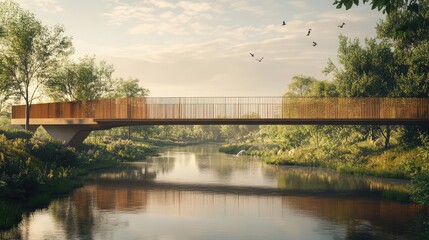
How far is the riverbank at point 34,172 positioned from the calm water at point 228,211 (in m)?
1.10

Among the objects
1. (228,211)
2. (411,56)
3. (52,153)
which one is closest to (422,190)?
(228,211)

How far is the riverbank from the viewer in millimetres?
25036

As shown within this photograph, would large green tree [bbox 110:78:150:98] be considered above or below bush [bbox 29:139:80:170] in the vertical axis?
above

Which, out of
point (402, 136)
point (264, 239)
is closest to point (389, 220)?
point (264, 239)

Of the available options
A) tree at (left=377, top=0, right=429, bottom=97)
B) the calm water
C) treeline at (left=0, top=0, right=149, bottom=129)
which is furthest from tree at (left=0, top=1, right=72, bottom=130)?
tree at (left=377, top=0, right=429, bottom=97)

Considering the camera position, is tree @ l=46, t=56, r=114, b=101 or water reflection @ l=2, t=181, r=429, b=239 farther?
tree @ l=46, t=56, r=114, b=101

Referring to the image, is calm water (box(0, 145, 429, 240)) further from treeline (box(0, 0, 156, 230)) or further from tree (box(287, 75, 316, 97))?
tree (box(287, 75, 316, 97))

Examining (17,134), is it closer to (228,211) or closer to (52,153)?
(52,153)

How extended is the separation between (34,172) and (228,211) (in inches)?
566

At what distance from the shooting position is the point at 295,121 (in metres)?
45.1

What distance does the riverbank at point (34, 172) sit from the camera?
986 inches

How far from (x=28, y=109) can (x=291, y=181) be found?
3223 cm

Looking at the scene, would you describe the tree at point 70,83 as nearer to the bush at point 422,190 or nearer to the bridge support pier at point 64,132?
the bridge support pier at point 64,132

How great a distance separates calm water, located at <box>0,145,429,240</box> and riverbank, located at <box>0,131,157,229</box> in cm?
110
